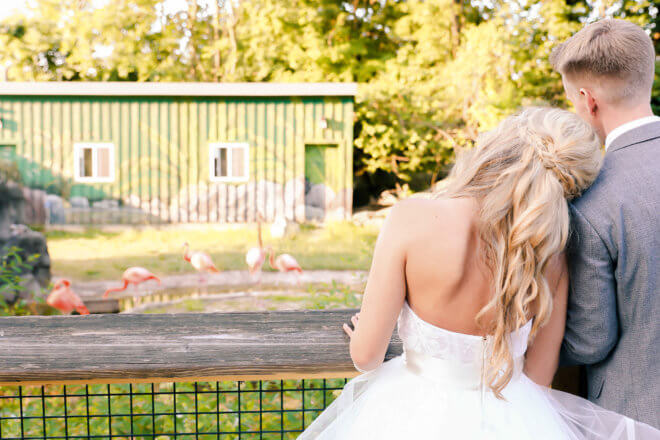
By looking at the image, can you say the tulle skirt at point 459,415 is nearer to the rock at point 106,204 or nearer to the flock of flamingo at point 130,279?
the flock of flamingo at point 130,279

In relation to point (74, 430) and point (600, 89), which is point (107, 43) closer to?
point (74, 430)

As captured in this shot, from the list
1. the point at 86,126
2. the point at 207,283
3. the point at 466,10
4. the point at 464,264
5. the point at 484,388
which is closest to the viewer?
the point at 464,264

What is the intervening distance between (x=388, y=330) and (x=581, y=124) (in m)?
0.64

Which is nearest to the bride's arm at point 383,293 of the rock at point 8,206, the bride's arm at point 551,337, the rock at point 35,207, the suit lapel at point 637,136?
the bride's arm at point 551,337

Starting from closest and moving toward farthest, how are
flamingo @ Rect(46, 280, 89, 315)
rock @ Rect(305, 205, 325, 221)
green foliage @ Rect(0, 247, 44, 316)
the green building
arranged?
green foliage @ Rect(0, 247, 44, 316)
flamingo @ Rect(46, 280, 89, 315)
the green building
rock @ Rect(305, 205, 325, 221)

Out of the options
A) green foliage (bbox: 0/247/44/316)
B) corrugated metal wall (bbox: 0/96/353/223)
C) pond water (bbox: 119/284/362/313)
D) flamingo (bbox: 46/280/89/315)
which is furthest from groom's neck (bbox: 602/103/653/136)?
corrugated metal wall (bbox: 0/96/353/223)

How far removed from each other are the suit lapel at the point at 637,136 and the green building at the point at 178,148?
10550 mm

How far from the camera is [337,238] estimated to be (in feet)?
38.1

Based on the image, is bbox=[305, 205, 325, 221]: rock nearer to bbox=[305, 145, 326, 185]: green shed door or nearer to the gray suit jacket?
bbox=[305, 145, 326, 185]: green shed door

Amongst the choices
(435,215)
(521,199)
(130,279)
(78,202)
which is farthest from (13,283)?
(78,202)

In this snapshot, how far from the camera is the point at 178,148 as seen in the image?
11883 millimetres

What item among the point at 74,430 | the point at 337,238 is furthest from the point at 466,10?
the point at 74,430

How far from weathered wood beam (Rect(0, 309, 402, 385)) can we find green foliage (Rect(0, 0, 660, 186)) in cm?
1007

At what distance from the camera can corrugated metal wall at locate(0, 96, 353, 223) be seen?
37.9 ft
